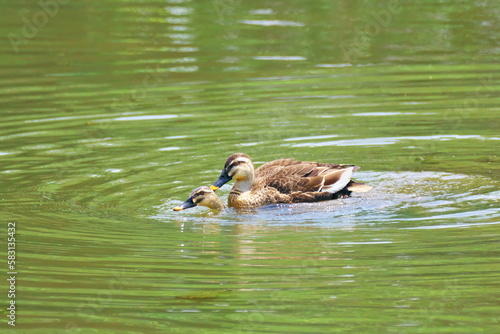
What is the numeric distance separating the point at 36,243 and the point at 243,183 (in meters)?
2.87

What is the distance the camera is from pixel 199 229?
9.77 m

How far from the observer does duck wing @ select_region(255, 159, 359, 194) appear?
35.0 feet

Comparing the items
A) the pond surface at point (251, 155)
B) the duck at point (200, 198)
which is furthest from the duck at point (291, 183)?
the duck at point (200, 198)

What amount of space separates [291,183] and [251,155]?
1.87 m

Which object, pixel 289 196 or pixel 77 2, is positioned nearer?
pixel 289 196

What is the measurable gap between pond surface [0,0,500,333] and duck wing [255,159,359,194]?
0.24 meters

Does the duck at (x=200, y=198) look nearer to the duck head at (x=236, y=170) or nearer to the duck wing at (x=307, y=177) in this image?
the duck head at (x=236, y=170)

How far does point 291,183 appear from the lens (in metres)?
10.8

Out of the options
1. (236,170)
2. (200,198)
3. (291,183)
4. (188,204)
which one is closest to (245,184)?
(236,170)

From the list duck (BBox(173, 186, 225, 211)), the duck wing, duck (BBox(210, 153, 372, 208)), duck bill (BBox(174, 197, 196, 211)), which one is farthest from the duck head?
duck bill (BBox(174, 197, 196, 211))

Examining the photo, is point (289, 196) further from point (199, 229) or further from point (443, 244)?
point (443, 244)

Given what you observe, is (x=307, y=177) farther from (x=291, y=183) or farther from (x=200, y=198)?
(x=200, y=198)

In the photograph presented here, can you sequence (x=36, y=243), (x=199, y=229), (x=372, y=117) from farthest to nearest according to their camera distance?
(x=372, y=117) < (x=199, y=229) < (x=36, y=243)

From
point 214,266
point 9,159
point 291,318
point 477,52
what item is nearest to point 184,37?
point 477,52
